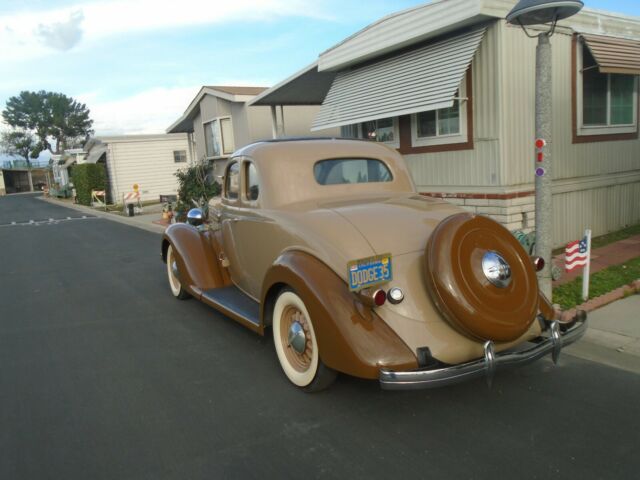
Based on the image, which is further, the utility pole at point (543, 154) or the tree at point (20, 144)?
the tree at point (20, 144)

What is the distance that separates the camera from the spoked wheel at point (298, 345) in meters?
3.62

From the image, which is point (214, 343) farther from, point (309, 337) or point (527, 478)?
point (527, 478)

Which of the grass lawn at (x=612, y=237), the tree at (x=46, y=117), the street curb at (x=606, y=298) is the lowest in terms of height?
the street curb at (x=606, y=298)

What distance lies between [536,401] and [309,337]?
1.63 m

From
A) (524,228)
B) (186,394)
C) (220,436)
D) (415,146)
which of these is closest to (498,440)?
(220,436)

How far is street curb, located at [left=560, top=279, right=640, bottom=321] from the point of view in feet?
16.4

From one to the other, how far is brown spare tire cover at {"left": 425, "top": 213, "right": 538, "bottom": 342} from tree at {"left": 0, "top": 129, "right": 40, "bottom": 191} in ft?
287

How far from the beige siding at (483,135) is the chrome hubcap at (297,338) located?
440 cm

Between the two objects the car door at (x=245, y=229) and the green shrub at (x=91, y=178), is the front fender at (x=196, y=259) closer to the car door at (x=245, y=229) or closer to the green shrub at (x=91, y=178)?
the car door at (x=245, y=229)

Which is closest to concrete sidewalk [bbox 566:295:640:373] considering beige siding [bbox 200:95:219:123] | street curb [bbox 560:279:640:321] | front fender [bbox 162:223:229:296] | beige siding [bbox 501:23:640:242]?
street curb [bbox 560:279:640:321]

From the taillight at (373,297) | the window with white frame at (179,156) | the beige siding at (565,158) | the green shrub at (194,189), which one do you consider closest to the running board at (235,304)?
the taillight at (373,297)

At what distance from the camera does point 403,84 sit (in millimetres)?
7820

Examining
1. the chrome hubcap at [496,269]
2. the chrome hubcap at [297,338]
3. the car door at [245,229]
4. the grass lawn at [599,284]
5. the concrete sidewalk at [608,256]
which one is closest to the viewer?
the chrome hubcap at [496,269]

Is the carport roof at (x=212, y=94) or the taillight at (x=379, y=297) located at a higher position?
the carport roof at (x=212, y=94)
